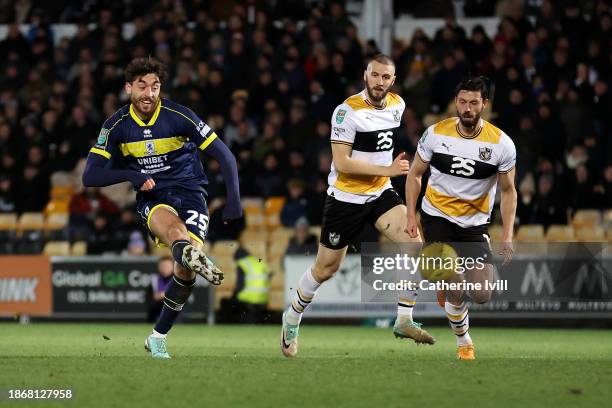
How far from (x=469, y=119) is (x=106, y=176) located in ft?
9.84

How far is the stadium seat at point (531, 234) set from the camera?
17.2 meters

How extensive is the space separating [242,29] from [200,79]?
50.5 inches

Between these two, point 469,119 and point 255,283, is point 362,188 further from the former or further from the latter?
point 255,283

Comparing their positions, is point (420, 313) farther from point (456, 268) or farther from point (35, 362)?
point (35, 362)

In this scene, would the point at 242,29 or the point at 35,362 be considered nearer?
the point at 35,362

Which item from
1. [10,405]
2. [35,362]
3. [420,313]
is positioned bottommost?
[420,313]

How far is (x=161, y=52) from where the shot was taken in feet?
71.8

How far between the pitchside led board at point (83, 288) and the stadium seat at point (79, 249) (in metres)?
0.42

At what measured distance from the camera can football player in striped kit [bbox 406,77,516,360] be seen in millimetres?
10180

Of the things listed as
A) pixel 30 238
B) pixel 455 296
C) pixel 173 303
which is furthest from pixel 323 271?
pixel 30 238

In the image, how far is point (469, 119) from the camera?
33.4ft

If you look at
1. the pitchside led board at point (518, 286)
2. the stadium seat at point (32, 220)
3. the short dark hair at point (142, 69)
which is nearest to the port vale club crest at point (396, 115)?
the short dark hair at point (142, 69)

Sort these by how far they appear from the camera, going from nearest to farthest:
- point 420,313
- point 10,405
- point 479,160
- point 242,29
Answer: point 10,405, point 479,160, point 420,313, point 242,29

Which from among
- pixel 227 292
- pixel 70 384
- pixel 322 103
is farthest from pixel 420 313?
pixel 70 384
